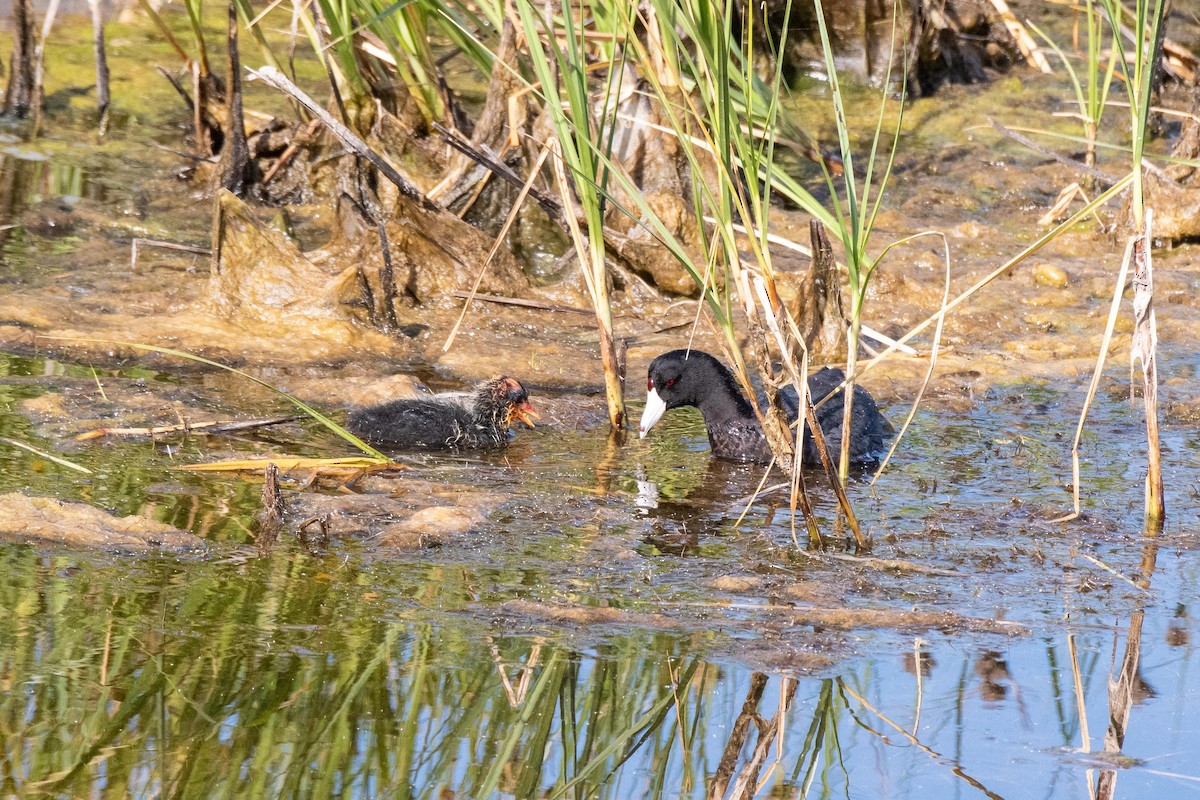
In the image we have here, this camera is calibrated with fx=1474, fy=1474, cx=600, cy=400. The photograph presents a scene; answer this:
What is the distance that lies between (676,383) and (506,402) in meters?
0.66

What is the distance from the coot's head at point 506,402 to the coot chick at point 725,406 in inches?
18.5

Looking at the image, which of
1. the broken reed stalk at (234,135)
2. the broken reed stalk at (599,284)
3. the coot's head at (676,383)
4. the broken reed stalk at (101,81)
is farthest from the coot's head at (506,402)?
the broken reed stalk at (101,81)

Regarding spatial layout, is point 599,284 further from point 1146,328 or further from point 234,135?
point 234,135

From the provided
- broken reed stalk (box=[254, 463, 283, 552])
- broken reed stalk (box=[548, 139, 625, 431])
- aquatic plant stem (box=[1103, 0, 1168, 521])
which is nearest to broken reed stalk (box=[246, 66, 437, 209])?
broken reed stalk (box=[548, 139, 625, 431])

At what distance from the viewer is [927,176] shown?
361 inches

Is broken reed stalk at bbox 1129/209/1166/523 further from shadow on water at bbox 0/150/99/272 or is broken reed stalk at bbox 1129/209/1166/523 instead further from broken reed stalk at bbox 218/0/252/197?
shadow on water at bbox 0/150/99/272

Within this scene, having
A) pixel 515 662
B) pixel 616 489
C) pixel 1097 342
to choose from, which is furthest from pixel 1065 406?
pixel 515 662

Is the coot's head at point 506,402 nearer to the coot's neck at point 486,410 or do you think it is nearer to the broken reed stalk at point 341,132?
the coot's neck at point 486,410

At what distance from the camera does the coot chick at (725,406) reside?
563 cm

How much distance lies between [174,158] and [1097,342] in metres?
5.44

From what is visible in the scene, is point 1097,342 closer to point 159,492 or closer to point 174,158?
point 159,492

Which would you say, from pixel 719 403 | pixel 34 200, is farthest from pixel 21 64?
pixel 719 403

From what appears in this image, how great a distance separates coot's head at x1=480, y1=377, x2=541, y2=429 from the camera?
5.61 metres

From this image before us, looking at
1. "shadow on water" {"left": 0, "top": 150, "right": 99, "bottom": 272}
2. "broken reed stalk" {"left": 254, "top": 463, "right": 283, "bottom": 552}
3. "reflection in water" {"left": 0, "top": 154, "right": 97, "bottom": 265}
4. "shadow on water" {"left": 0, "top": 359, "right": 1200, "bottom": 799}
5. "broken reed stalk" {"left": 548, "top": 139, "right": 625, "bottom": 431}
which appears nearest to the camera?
"shadow on water" {"left": 0, "top": 359, "right": 1200, "bottom": 799}
